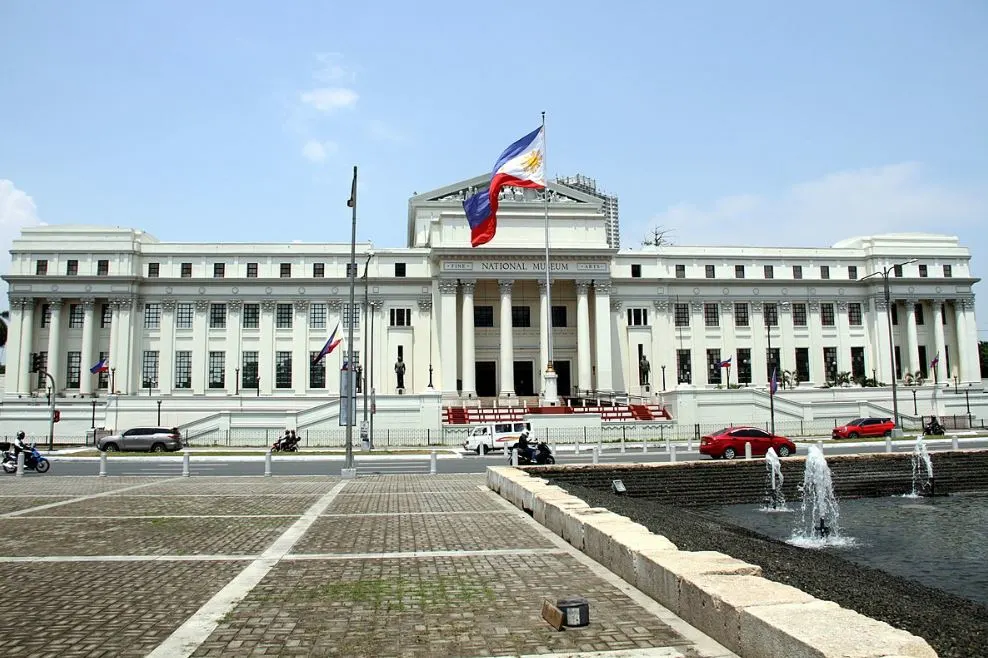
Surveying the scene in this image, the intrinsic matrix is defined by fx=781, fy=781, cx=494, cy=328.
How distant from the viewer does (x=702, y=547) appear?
31.2 feet

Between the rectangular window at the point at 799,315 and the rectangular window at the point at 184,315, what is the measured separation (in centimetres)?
5315

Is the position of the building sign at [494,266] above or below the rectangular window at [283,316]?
above

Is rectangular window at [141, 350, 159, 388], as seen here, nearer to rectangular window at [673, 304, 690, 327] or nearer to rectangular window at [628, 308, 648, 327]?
rectangular window at [628, 308, 648, 327]

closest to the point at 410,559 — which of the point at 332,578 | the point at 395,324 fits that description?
the point at 332,578

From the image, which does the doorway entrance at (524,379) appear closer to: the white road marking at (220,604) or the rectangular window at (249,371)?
the rectangular window at (249,371)

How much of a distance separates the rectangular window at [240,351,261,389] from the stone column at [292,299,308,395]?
127 inches

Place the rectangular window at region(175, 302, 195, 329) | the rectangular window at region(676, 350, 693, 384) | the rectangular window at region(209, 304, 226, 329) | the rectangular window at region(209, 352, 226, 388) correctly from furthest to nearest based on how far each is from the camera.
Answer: the rectangular window at region(676, 350, 693, 384), the rectangular window at region(209, 304, 226, 329), the rectangular window at region(175, 302, 195, 329), the rectangular window at region(209, 352, 226, 388)

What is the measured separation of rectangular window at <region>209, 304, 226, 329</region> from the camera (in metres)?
66.4

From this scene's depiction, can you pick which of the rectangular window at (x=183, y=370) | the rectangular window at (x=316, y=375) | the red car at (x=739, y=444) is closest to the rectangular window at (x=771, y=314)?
the red car at (x=739, y=444)

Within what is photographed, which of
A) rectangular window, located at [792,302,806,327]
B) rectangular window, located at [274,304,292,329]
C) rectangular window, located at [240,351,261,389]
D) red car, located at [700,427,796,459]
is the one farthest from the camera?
rectangular window, located at [792,302,806,327]

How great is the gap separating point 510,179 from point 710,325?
3593 centimetres

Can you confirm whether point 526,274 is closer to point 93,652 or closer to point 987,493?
point 987,493

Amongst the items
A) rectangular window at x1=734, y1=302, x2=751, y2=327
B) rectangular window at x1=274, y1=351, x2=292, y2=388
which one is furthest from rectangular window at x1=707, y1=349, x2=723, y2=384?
rectangular window at x1=274, y1=351, x2=292, y2=388

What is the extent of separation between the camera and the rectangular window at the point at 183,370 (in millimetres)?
65688
